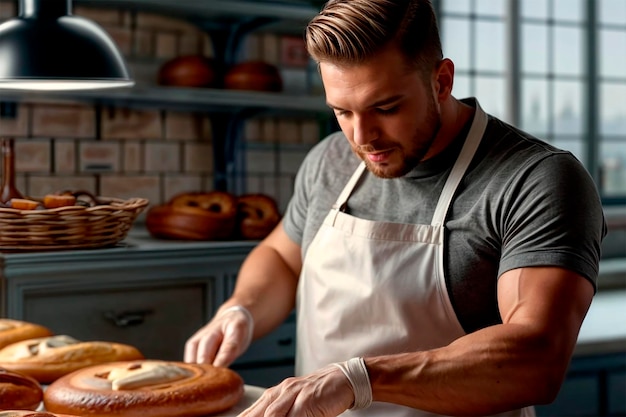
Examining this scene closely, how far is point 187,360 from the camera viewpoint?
1.77 meters

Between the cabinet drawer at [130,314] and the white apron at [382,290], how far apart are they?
1.00 m

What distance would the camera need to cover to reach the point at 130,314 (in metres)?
2.73

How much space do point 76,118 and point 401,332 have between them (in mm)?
1889

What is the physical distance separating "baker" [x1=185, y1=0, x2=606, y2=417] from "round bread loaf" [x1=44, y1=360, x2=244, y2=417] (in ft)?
0.46

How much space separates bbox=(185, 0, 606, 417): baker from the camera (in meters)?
1.41

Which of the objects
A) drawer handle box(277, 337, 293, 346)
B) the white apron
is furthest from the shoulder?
drawer handle box(277, 337, 293, 346)

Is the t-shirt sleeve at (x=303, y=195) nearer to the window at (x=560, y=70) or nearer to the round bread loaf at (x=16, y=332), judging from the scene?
the round bread loaf at (x=16, y=332)

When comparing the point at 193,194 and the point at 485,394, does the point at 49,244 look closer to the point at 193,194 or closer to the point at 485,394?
the point at 485,394

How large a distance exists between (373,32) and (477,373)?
0.59 metres

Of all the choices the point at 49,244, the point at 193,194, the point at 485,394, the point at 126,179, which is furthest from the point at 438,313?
the point at 126,179

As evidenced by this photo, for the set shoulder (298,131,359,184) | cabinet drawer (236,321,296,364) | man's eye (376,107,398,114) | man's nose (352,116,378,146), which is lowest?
cabinet drawer (236,321,296,364)

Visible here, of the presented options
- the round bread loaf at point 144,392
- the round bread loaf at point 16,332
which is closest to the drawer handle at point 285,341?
the round bread loaf at point 16,332

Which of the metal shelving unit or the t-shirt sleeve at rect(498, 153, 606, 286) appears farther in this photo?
the metal shelving unit

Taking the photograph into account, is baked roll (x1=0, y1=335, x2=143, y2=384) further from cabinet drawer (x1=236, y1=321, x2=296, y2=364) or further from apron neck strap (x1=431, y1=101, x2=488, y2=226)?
cabinet drawer (x1=236, y1=321, x2=296, y2=364)
